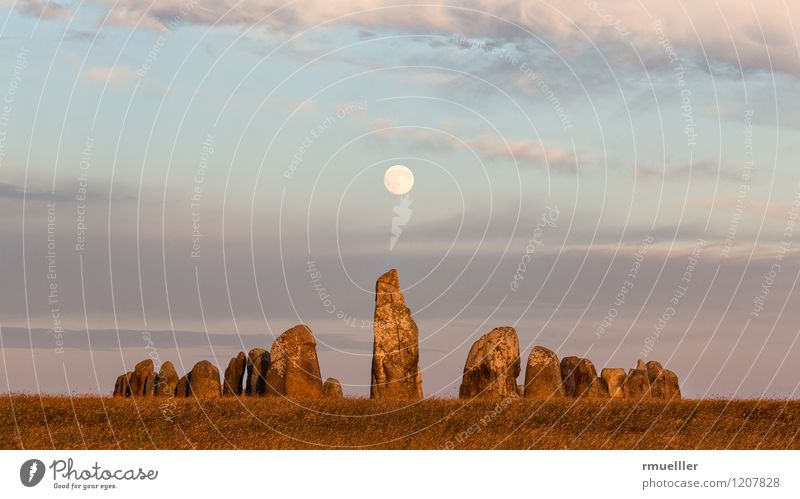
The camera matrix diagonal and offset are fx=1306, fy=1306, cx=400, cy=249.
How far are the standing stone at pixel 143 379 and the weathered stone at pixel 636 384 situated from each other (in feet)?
57.8

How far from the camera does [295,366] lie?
4622 cm

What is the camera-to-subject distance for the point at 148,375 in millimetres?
48250

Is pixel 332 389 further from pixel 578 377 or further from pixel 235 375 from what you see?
pixel 578 377

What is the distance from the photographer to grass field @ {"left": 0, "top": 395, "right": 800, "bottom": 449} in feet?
120

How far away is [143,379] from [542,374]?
48.2 feet

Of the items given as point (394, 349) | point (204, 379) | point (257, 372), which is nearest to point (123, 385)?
point (204, 379)

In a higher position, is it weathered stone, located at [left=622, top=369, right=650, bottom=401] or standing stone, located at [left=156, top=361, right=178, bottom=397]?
standing stone, located at [left=156, top=361, right=178, bottom=397]

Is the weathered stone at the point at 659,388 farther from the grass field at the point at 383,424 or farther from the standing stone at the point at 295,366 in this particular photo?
the standing stone at the point at 295,366

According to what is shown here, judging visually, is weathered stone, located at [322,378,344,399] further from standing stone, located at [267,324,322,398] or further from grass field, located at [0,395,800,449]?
grass field, located at [0,395,800,449]

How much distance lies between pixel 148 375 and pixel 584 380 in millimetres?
16173

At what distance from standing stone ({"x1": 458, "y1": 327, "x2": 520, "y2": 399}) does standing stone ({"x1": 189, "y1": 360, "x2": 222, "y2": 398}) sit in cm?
881

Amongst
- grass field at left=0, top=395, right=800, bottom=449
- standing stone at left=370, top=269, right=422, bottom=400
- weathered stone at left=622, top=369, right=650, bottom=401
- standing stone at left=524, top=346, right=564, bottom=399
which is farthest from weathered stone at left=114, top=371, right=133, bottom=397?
weathered stone at left=622, top=369, right=650, bottom=401
